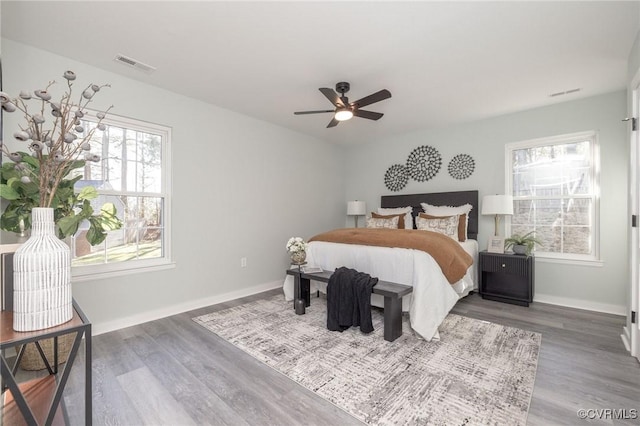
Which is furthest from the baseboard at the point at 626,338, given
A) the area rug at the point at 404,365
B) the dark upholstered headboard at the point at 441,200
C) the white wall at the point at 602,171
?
the dark upholstered headboard at the point at 441,200

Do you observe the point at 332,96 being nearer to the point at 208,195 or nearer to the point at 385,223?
the point at 208,195

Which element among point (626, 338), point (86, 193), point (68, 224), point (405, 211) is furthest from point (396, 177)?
point (68, 224)

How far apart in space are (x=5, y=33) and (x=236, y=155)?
229 cm

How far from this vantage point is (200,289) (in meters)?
3.62

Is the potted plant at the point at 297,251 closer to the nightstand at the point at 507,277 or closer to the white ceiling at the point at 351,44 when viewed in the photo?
the white ceiling at the point at 351,44

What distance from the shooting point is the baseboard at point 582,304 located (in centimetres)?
329

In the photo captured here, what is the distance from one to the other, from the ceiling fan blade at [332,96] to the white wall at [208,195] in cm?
172

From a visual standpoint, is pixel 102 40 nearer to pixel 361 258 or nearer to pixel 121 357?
pixel 121 357

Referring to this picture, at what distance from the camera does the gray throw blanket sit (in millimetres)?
2699

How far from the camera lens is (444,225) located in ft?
13.4

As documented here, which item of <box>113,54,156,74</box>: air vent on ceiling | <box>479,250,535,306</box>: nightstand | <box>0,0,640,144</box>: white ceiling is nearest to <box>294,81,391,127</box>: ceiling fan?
<box>0,0,640,144</box>: white ceiling

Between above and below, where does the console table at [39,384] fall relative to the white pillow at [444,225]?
below

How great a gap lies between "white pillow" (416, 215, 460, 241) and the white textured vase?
13.0 feet

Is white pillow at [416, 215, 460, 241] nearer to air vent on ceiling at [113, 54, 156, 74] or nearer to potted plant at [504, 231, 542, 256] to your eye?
potted plant at [504, 231, 542, 256]
